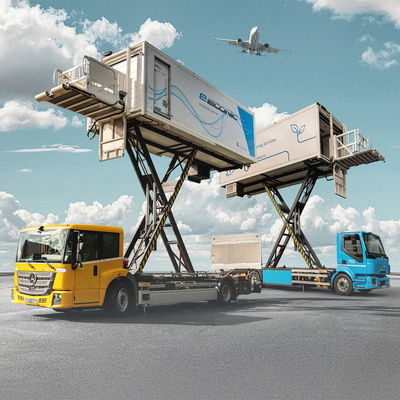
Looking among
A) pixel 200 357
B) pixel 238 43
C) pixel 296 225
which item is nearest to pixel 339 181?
pixel 296 225

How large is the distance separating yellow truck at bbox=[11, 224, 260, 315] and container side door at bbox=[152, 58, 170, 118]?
4.41 meters

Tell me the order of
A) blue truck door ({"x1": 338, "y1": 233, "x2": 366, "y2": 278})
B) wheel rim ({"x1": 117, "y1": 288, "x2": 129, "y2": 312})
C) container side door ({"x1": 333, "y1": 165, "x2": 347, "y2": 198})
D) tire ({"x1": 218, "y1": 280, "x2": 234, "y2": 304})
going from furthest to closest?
container side door ({"x1": 333, "y1": 165, "x2": 347, "y2": 198}) < blue truck door ({"x1": 338, "y1": 233, "x2": 366, "y2": 278}) < tire ({"x1": 218, "y1": 280, "x2": 234, "y2": 304}) < wheel rim ({"x1": 117, "y1": 288, "x2": 129, "y2": 312})

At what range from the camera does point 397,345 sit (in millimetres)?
7711

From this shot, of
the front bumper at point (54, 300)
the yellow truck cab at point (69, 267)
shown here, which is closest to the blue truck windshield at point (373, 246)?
the yellow truck cab at point (69, 267)

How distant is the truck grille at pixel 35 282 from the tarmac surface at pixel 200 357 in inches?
29.0

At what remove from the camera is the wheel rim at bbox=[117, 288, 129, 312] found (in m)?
11.4

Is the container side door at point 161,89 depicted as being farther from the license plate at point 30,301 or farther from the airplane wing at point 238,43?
the airplane wing at point 238,43

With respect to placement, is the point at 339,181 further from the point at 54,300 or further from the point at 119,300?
the point at 54,300

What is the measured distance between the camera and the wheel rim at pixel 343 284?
62.2 ft

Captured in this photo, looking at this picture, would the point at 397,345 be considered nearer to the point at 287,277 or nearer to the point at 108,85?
the point at 108,85

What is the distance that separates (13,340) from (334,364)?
18.9 feet

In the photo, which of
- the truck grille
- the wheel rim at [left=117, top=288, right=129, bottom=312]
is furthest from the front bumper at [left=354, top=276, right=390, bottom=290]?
the truck grille

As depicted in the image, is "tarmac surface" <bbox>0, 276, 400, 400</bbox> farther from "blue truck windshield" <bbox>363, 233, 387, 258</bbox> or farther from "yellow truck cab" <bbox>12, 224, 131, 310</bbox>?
"blue truck windshield" <bbox>363, 233, 387, 258</bbox>

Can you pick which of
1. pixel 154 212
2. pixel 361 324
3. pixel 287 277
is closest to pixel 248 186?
pixel 287 277
